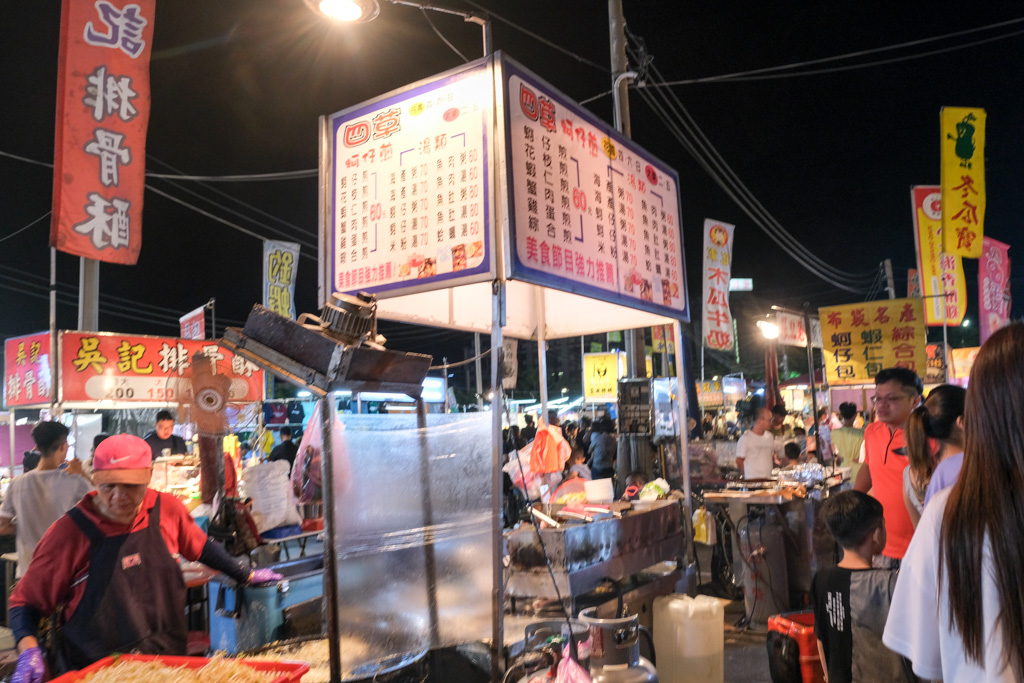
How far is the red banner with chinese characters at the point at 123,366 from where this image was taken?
32.3ft

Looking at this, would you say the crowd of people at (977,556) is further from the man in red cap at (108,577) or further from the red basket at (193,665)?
the man in red cap at (108,577)

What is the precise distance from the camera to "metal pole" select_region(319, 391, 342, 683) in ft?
10.1

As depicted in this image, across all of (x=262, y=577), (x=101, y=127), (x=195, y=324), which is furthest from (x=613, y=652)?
(x=195, y=324)

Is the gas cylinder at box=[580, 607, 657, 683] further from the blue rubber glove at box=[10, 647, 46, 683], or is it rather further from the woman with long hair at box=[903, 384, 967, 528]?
the blue rubber glove at box=[10, 647, 46, 683]

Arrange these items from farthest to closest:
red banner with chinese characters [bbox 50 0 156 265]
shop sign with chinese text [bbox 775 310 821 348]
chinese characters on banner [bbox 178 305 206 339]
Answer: chinese characters on banner [bbox 178 305 206 339] → shop sign with chinese text [bbox 775 310 821 348] → red banner with chinese characters [bbox 50 0 156 265]

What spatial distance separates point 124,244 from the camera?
A: 24.3 feet

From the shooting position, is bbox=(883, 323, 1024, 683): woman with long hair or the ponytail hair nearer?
bbox=(883, 323, 1024, 683): woman with long hair

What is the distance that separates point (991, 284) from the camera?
16.5 metres

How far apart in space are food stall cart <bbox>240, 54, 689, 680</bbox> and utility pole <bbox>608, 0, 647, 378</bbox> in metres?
5.46

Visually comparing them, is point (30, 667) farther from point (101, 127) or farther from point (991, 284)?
point (991, 284)

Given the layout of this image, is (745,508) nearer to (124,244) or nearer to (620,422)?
(620,422)

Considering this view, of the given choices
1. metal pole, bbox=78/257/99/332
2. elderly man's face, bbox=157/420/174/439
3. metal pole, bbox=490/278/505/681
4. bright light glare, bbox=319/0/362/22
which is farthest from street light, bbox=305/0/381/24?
elderly man's face, bbox=157/420/174/439

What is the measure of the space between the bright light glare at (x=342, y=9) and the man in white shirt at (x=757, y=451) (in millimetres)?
7887

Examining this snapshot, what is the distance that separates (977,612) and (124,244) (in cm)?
832
